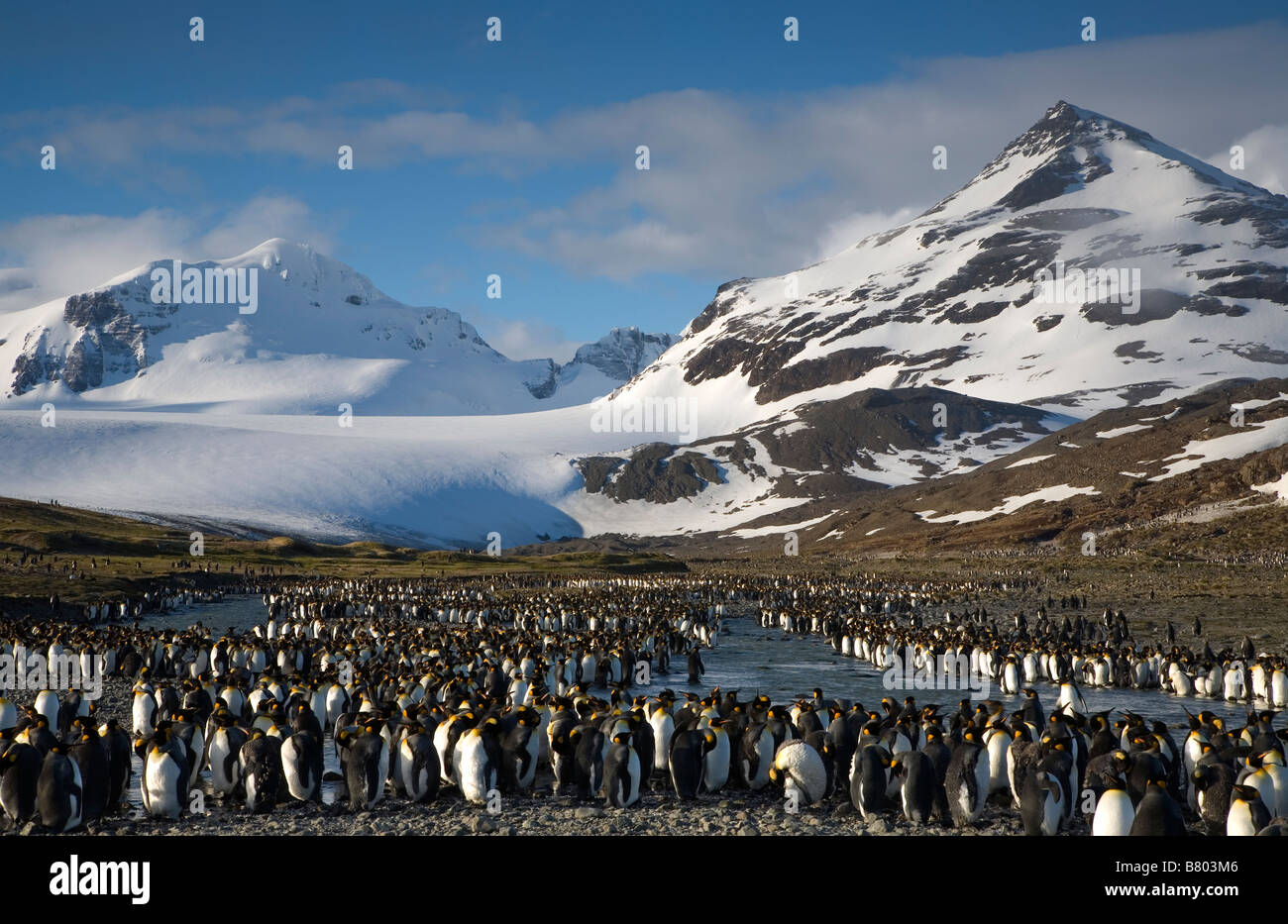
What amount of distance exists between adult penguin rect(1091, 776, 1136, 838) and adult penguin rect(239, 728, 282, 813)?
779 cm

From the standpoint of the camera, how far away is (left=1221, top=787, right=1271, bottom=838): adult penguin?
7.75 meters

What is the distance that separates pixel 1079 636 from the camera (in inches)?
1054

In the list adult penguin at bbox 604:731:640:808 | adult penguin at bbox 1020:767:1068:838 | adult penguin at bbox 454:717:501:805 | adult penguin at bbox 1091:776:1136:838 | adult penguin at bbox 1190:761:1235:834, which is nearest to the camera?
adult penguin at bbox 1091:776:1136:838

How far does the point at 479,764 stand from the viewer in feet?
34.1

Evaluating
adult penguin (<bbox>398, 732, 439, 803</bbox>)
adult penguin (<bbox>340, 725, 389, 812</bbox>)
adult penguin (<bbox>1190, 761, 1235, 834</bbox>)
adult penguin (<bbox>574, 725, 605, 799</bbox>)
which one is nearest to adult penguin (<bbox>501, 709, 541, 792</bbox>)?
adult penguin (<bbox>574, 725, 605, 799</bbox>)

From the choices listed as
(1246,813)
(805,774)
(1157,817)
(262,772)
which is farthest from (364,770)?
(1246,813)

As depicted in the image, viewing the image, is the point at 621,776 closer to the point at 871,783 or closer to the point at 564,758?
the point at 564,758

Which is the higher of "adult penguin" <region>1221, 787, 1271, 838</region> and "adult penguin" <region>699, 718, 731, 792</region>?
"adult penguin" <region>1221, 787, 1271, 838</region>

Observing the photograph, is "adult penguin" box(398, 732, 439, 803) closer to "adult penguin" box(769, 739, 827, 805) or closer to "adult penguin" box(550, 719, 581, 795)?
"adult penguin" box(550, 719, 581, 795)

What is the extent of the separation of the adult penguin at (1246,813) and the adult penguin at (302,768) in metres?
8.49

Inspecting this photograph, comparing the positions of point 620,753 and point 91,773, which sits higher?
point 91,773

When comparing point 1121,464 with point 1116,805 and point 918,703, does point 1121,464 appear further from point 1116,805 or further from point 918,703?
point 1116,805

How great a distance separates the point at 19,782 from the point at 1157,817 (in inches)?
384
